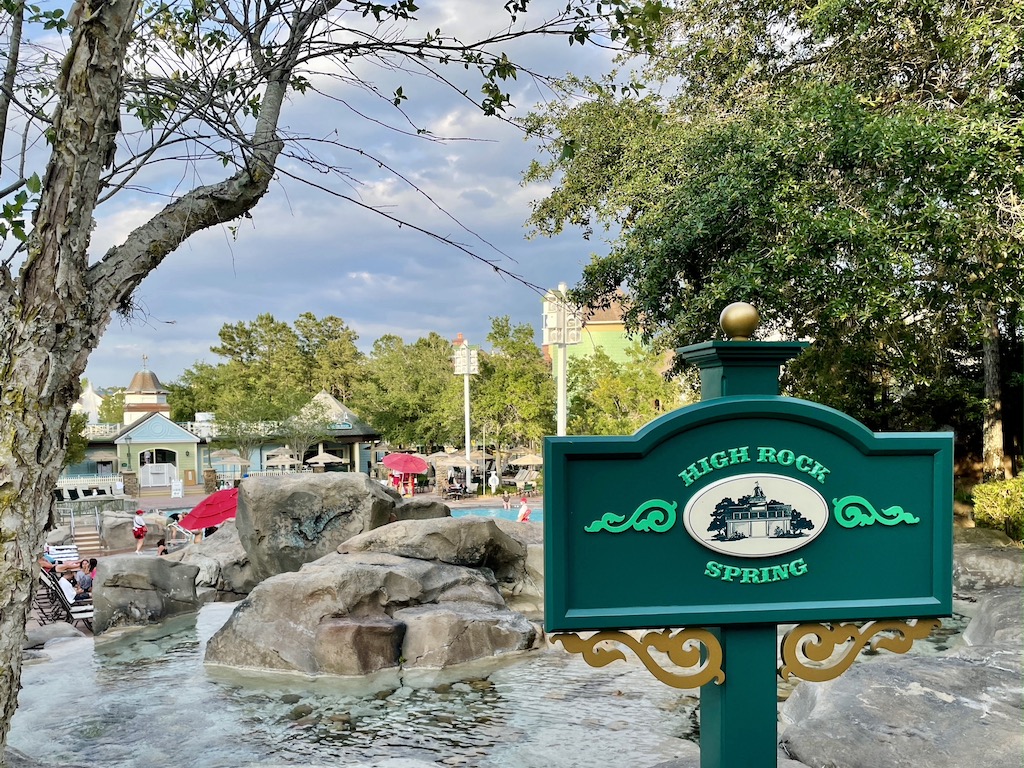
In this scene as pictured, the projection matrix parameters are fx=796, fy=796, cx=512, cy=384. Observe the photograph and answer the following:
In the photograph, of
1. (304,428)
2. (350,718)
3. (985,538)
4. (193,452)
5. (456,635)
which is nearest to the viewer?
(350,718)

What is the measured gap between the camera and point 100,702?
746 cm

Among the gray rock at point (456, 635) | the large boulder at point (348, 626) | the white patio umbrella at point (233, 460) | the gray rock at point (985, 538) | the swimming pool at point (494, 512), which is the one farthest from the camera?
the white patio umbrella at point (233, 460)

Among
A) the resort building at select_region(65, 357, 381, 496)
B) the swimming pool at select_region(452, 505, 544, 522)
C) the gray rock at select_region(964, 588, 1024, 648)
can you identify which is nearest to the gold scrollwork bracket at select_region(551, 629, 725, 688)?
the gray rock at select_region(964, 588, 1024, 648)

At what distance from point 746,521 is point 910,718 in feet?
8.56

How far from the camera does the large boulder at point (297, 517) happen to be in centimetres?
1248

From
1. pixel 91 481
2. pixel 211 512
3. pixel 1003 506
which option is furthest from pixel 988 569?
pixel 91 481

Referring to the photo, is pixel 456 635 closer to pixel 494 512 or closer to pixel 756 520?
pixel 756 520

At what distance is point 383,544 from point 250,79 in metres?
7.28

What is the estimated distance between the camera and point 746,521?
2.76 meters

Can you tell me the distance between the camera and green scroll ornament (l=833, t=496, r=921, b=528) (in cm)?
284

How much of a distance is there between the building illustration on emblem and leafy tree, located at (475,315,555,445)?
2963cm

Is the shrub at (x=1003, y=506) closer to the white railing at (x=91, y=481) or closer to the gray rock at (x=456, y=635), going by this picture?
the gray rock at (x=456, y=635)

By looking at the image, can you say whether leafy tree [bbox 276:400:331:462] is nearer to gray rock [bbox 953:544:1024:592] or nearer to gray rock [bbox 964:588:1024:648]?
gray rock [bbox 953:544:1024:592]

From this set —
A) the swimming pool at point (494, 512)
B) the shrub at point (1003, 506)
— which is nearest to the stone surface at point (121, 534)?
the swimming pool at point (494, 512)
